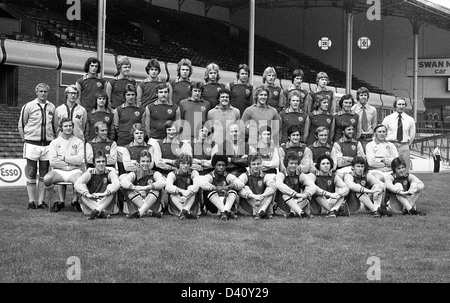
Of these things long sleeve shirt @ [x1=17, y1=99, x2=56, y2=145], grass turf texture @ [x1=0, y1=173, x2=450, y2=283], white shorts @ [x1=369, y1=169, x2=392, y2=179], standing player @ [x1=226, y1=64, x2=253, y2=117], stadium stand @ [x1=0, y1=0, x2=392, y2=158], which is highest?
stadium stand @ [x1=0, y1=0, x2=392, y2=158]

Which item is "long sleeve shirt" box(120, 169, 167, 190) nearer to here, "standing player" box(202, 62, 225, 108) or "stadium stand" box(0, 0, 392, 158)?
"standing player" box(202, 62, 225, 108)

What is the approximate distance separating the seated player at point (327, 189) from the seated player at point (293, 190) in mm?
146

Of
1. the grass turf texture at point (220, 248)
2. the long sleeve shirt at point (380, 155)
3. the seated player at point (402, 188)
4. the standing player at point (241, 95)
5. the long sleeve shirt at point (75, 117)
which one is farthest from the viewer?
the standing player at point (241, 95)

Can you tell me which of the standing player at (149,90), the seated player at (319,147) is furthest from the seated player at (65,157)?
the seated player at (319,147)

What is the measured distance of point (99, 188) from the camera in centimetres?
797

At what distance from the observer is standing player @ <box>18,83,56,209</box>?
8.58 m

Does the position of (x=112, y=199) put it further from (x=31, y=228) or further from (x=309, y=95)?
(x=309, y=95)

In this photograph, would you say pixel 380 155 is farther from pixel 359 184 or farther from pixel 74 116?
pixel 74 116

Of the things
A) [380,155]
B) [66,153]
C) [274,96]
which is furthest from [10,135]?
[380,155]

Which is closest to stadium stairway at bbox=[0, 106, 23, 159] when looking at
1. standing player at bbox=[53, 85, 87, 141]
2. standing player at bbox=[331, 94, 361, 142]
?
standing player at bbox=[53, 85, 87, 141]

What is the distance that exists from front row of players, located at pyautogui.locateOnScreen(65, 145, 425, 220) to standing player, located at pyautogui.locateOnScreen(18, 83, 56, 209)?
1.62 ft

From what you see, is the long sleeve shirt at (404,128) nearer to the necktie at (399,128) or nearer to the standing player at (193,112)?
the necktie at (399,128)

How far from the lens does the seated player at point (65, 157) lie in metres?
8.15

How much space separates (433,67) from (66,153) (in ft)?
112
